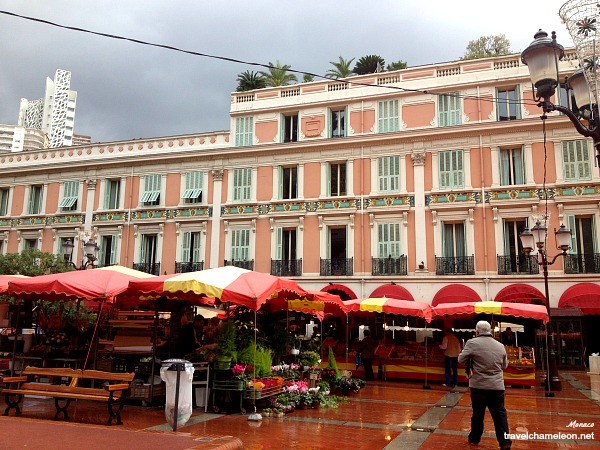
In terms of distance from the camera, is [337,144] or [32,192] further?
[32,192]

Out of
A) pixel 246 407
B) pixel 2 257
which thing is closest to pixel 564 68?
pixel 246 407

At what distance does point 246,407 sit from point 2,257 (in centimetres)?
1604

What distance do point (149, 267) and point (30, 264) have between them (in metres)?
5.96

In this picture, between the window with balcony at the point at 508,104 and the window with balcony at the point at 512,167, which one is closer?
the window with balcony at the point at 512,167

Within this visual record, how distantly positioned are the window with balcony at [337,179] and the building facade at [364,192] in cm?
7

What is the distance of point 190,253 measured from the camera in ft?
85.5

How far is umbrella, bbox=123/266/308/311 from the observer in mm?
9414

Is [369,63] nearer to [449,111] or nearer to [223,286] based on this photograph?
[449,111]

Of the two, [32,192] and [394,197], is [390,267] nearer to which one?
[394,197]

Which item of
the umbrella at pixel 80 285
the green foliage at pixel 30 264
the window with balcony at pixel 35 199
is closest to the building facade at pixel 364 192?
the window with balcony at pixel 35 199

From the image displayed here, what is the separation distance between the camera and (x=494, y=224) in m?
22.2

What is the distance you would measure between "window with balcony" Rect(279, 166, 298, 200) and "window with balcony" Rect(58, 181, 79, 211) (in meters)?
11.3

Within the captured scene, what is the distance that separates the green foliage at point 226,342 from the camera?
10125 mm

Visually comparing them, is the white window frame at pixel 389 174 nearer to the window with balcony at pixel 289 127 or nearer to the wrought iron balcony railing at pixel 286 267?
the window with balcony at pixel 289 127
